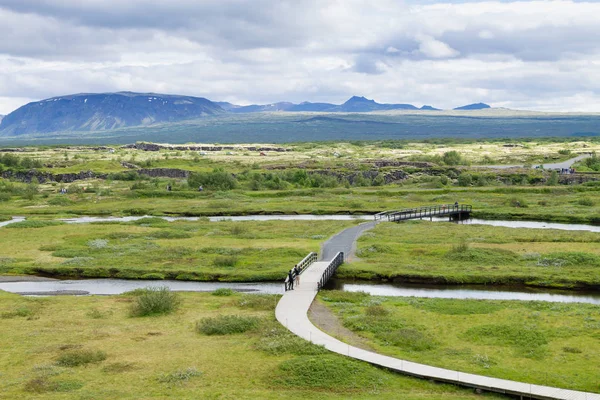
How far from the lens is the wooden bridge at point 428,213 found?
3209 inches

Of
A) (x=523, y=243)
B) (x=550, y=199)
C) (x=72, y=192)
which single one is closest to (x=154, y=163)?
(x=72, y=192)

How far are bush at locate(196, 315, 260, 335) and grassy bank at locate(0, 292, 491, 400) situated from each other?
0.07m

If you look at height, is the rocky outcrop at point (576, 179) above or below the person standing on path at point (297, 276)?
above

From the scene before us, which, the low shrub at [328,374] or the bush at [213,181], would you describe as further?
the bush at [213,181]

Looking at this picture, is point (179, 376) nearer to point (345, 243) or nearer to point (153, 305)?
point (153, 305)

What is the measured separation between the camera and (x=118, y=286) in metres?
50.6

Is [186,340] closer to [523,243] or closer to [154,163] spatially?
[523,243]

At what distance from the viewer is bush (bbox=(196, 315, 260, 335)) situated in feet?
116

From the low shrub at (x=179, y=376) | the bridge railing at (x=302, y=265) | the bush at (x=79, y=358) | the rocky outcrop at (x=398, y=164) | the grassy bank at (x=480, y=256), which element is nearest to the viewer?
the low shrub at (x=179, y=376)

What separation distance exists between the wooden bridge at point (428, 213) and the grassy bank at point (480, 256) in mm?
9599

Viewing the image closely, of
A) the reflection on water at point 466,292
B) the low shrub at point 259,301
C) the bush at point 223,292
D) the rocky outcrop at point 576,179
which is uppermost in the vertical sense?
the rocky outcrop at point 576,179

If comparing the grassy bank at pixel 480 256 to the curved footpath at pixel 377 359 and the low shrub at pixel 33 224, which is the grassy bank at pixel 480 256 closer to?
the curved footpath at pixel 377 359

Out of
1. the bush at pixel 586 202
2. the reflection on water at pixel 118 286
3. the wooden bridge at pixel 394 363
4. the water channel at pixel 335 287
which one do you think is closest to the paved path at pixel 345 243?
the water channel at pixel 335 287

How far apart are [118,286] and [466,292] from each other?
27532 millimetres
